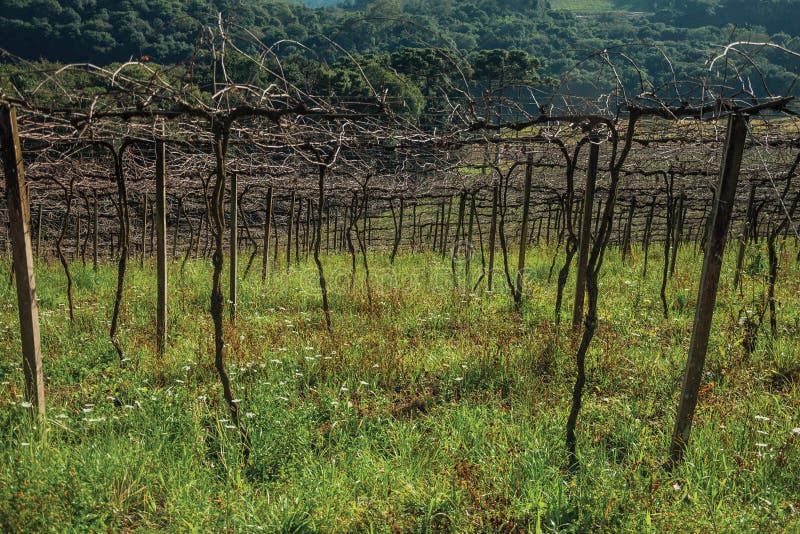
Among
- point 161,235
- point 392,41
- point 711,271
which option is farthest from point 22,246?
point 392,41

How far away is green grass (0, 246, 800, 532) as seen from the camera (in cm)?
267

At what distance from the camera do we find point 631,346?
5250 millimetres

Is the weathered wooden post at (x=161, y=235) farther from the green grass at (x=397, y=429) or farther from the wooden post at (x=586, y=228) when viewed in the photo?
the wooden post at (x=586, y=228)

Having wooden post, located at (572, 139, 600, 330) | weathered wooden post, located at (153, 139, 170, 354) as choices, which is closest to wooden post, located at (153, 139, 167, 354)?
weathered wooden post, located at (153, 139, 170, 354)

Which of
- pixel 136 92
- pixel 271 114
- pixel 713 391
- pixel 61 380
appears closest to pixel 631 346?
pixel 713 391

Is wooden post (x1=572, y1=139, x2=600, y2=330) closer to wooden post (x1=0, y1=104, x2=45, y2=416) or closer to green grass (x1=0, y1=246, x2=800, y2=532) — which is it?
green grass (x1=0, y1=246, x2=800, y2=532)

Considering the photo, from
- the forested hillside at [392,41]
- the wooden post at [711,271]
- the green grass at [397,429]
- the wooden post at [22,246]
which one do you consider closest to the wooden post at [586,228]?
the green grass at [397,429]

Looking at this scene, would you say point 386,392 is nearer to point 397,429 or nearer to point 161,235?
point 397,429

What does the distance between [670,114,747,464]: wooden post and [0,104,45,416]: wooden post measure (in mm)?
4028

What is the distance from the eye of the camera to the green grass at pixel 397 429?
2.67 m

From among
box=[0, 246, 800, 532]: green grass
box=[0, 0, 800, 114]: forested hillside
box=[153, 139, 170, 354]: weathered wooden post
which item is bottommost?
box=[0, 246, 800, 532]: green grass

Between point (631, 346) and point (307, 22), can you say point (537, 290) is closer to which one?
point (631, 346)

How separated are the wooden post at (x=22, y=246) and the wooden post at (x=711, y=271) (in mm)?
4028

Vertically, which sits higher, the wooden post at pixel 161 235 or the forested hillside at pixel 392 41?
the forested hillside at pixel 392 41
